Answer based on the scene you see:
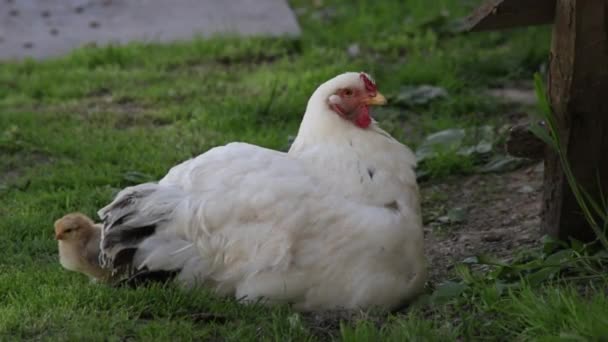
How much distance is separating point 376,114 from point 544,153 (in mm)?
2791

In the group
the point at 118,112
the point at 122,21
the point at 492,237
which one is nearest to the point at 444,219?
the point at 492,237

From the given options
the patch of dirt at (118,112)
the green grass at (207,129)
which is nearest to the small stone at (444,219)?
the green grass at (207,129)

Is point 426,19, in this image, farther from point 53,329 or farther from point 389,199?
point 53,329

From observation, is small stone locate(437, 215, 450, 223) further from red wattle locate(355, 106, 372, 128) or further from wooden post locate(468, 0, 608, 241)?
red wattle locate(355, 106, 372, 128)

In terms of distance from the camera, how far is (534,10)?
5.16m

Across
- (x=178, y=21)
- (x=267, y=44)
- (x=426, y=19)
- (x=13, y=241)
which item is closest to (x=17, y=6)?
(x=178, y=21)

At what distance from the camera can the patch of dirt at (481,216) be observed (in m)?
5.70

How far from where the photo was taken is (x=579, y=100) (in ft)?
16.5

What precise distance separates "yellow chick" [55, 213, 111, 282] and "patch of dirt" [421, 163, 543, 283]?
1.45 m

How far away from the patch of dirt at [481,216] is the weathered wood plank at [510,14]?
0.99 metres

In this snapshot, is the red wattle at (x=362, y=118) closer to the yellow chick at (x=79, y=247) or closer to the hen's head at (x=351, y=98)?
the hen's head at (x=351, y=98)

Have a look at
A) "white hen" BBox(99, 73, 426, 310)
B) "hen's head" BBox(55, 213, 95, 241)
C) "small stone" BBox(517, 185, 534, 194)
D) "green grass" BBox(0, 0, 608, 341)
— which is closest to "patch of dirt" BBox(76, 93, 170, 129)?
"green grass" BBox(0, 0, 608, 341)

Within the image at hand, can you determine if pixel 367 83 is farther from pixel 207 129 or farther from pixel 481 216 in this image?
pixel 207 129

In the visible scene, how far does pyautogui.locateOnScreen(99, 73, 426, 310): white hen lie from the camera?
15.4 feet
